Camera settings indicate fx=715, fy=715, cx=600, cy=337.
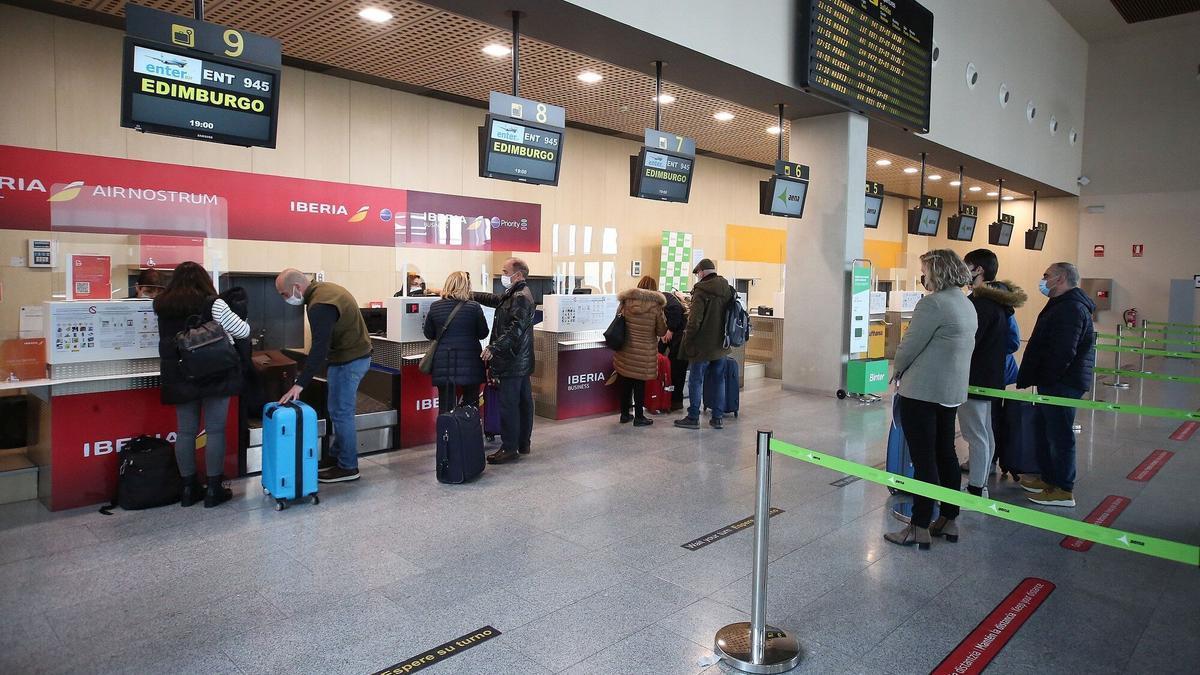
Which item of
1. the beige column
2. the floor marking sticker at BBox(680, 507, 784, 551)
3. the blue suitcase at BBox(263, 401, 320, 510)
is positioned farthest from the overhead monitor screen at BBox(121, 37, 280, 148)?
the beige column

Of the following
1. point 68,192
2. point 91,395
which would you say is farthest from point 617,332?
point 68,192

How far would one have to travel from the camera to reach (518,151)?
17.6ft

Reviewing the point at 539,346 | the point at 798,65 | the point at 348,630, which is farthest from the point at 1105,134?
the point at 348,630

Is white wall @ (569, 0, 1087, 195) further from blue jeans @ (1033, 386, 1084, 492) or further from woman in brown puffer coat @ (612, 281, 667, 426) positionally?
blue jeans @ (1033, 386, 1084, 492)

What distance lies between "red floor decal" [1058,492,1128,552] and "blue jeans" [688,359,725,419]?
9.54 feet

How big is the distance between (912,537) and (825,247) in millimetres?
4817

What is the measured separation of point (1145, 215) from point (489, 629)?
14.2 metres

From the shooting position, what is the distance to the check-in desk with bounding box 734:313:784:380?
9.73 metres

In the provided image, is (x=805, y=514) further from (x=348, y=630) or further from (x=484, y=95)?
(x=484, y=95)

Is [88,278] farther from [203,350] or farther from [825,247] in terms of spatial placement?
[825,247]

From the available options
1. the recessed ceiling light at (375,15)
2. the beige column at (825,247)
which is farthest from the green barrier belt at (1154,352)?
the recessed ceiling light at (375,15)

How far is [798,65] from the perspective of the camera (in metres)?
6.70

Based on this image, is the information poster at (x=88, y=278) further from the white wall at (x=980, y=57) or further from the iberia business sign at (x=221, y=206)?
the white wall at (x=980, y=57)

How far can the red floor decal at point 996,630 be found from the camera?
2508mm
